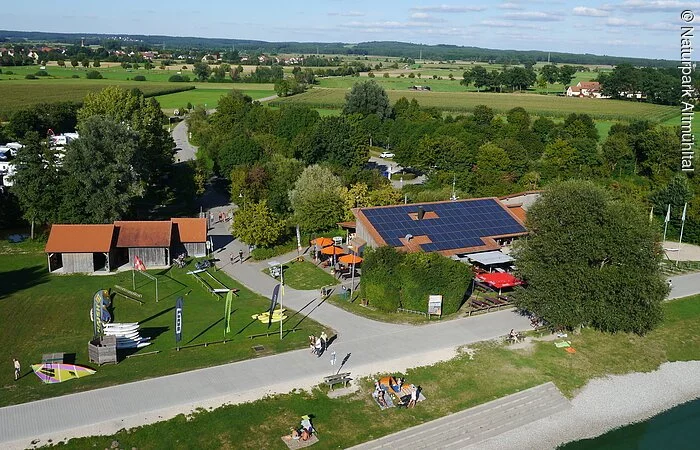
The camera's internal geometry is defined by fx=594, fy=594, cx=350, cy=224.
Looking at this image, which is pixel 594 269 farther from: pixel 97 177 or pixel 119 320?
pixel 97 177

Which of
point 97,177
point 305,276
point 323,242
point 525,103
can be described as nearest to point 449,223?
point 323,242

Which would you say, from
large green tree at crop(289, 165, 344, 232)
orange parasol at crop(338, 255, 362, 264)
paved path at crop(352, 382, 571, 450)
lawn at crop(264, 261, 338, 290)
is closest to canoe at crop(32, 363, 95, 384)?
paved path at crop(352, 382, 571, 450)

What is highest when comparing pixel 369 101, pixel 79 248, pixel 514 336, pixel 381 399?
pixel 369 101

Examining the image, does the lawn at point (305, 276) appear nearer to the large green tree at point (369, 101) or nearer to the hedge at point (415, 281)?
the hedge at point (415, 281)

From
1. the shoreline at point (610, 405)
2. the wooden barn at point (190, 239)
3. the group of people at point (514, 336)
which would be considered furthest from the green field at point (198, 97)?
the shoreline at point (610, 405)

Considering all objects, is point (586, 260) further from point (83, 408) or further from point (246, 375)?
point (83, 408)

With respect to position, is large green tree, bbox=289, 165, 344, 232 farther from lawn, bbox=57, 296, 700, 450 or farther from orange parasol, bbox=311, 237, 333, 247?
lawn, bbox=57, 296, 700, 450
